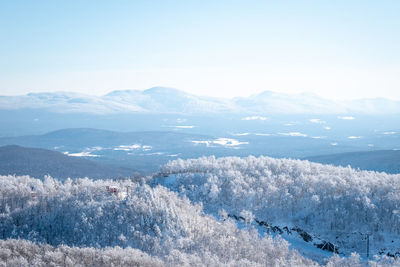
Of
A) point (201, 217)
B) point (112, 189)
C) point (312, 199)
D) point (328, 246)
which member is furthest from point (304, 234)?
point (112, 189)

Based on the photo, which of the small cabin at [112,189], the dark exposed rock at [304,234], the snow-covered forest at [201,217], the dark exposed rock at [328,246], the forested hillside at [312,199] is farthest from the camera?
the forested hillside at [312,199]

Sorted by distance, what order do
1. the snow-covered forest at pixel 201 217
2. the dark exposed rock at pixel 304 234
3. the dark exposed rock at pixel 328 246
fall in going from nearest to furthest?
the snow-covered forest at pixel 201 217
the dark exposed rock at pixel 328 246
the dark exposed rock at pixel 304 234

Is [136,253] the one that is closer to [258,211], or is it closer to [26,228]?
[26,228]

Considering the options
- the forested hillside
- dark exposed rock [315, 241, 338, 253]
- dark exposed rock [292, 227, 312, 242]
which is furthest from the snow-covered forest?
dark exposed rock [292, 227, 312, 242]

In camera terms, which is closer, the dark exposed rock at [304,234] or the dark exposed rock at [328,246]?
the dark exposed rock at [328,246]

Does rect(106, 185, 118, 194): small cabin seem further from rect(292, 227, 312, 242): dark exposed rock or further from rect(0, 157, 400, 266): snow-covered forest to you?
rect(292, 227, 312, 242): dark exposed rock

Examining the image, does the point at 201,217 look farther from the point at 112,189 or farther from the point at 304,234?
the point at 304,234

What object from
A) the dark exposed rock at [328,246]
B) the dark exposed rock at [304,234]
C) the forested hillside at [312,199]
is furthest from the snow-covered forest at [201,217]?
the dark exposed rock at [304,234]

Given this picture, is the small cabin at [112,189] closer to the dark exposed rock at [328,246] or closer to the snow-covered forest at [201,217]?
the snow-covered forest at [201,217]
